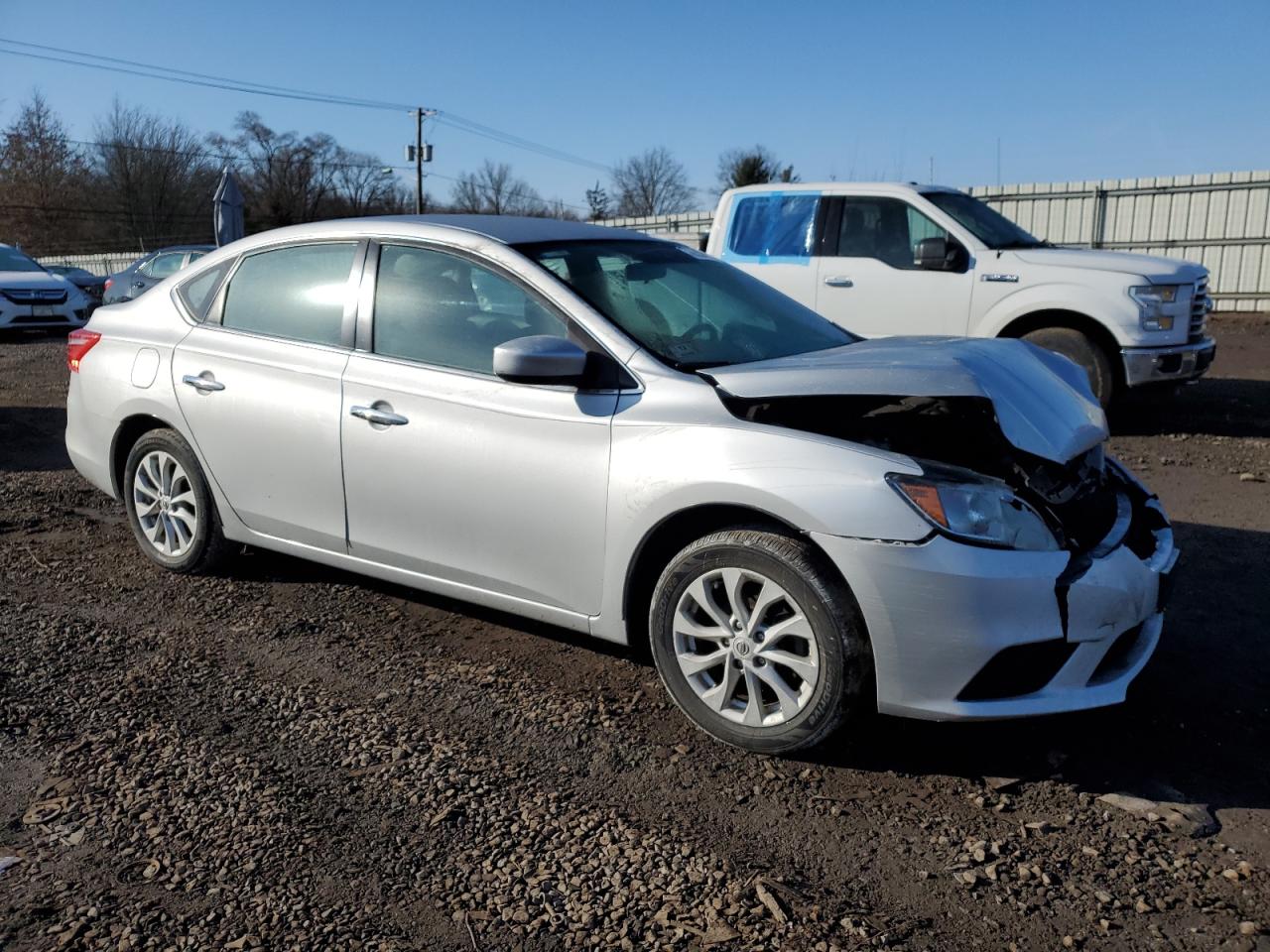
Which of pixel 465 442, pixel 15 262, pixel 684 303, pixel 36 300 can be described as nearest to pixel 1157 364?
pixel 684 303

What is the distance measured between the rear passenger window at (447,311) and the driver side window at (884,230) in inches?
230

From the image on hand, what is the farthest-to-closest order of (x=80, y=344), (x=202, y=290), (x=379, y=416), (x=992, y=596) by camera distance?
1. (x=80, y=344)
2. (x=202, y=290)
3. (x=379, y=416)
4. (x=992, y=596)

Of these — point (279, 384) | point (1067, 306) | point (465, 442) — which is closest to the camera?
point (465, 442)

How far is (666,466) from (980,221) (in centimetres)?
683

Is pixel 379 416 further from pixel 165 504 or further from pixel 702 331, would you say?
pixel 165 504

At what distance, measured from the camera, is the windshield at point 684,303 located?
392cm

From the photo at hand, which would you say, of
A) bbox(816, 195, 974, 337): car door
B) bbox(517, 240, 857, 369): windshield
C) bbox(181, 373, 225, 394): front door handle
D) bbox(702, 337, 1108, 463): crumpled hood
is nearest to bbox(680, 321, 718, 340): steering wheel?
bbox(517, 240, 857, 369): windshield

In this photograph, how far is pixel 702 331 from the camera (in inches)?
163

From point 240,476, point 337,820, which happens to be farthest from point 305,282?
point 337,820

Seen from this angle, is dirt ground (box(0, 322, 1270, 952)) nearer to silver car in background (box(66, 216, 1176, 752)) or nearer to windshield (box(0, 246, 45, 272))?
silver car in background (box(66, 216, 1176, 752))

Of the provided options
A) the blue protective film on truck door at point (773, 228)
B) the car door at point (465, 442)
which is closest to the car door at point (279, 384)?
the car door at point (465, 442)

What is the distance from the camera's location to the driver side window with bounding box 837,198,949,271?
9156 millimetres

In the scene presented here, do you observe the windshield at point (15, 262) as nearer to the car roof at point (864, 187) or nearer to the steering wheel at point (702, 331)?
the car roof at point (864, 187)

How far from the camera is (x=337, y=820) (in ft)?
9.75
